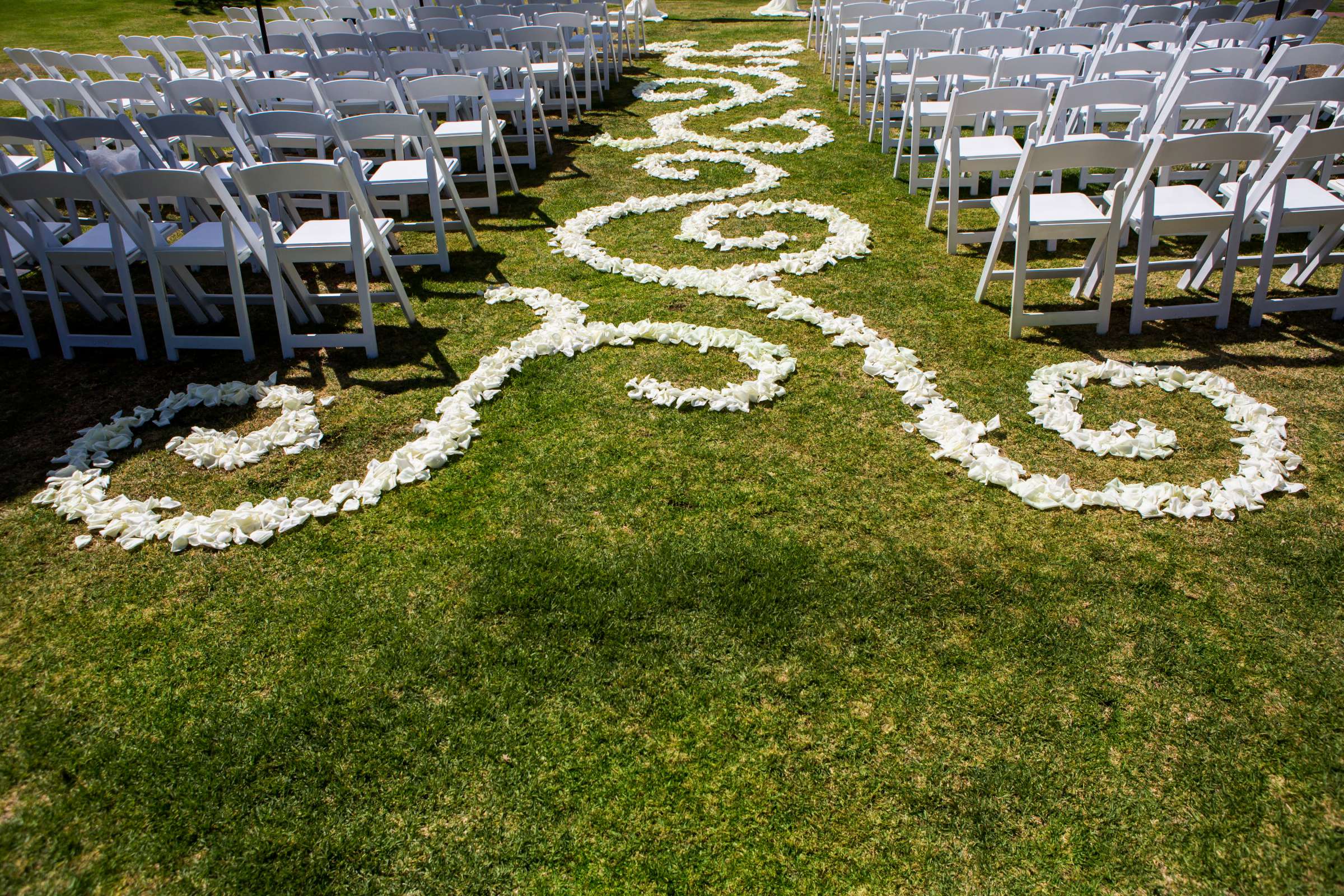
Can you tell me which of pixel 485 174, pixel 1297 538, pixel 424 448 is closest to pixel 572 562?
pixel 424 448

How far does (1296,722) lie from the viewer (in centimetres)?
302

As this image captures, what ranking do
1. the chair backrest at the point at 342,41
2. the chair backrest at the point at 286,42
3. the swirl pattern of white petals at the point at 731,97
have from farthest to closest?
the swirl pattern of white petals at the point at 731,97, the chair backrest at the point at 286,42, the chair backrest at the point at 342,41

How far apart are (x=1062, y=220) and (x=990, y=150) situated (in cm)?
166

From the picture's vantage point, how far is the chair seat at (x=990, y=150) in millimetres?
6648

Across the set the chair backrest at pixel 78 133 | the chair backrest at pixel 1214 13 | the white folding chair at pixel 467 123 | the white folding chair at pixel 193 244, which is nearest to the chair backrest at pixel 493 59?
the white folding chair at pixel 467 123

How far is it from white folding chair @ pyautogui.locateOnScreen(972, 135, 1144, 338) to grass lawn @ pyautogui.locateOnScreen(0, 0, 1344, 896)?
1.28 ft

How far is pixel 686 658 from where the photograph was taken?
3.38 meters

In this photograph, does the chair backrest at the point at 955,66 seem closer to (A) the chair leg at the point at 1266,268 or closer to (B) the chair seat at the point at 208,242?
(A) the chair leg at the point at 1266,268

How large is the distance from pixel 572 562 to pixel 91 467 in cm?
317

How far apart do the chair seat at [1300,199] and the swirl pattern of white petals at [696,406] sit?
1.55m

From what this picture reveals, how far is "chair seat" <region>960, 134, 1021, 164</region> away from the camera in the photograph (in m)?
6.65

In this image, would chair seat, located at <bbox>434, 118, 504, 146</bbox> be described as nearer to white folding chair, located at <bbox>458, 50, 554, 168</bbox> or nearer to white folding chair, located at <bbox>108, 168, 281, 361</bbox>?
white folding chair, located at <bbox>458, 50, 554, 168</bbox>

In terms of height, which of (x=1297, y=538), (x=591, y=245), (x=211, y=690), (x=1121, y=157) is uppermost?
(x=1121, y=157)

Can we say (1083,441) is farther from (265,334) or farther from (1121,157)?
(265,334)
